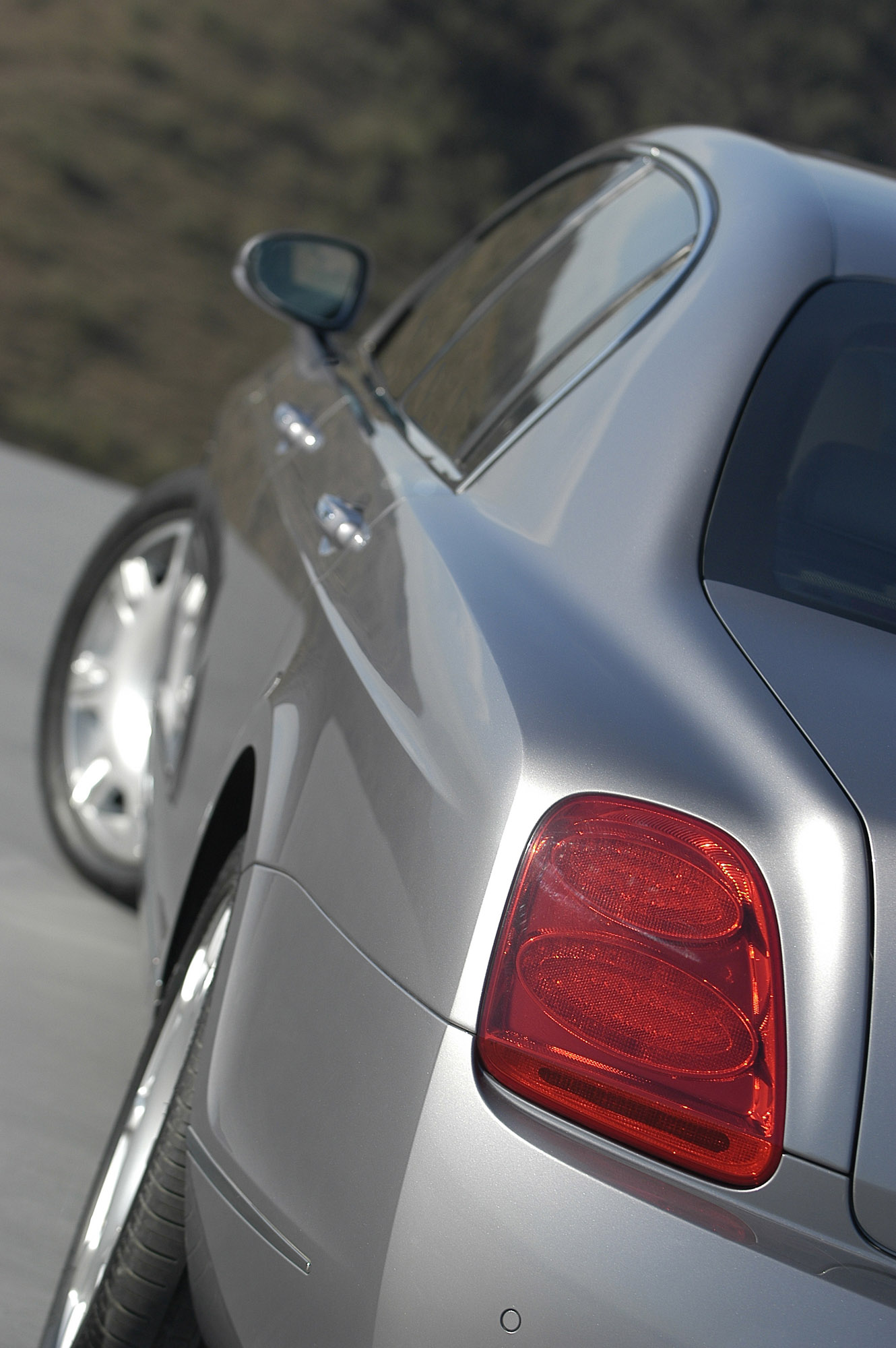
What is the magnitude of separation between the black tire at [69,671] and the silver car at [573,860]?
1.10m

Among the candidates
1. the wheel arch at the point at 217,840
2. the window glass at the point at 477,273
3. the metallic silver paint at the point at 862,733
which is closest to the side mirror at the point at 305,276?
the window glass at the point at 477,273

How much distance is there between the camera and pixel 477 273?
117 inches

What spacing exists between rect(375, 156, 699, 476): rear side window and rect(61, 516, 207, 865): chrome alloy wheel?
72cm

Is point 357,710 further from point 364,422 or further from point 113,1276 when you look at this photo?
point 364,422

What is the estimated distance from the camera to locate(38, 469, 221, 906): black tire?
3.38 meters

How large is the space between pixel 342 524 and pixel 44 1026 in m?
1.42

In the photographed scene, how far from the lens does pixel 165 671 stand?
3006 mm

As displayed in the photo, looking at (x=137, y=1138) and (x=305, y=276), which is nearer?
(x=137, y=1138)

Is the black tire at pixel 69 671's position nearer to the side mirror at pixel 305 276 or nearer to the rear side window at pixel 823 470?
the side mirror at pixel 305 276

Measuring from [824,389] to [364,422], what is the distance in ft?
2.75

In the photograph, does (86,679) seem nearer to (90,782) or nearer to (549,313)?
(90,782)

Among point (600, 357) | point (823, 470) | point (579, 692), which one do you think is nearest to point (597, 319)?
point (600, 357)

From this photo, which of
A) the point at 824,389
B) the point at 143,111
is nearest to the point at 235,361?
the point at 143,111

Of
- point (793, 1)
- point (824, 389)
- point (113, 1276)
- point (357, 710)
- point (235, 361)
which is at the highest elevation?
point (793, 1)
